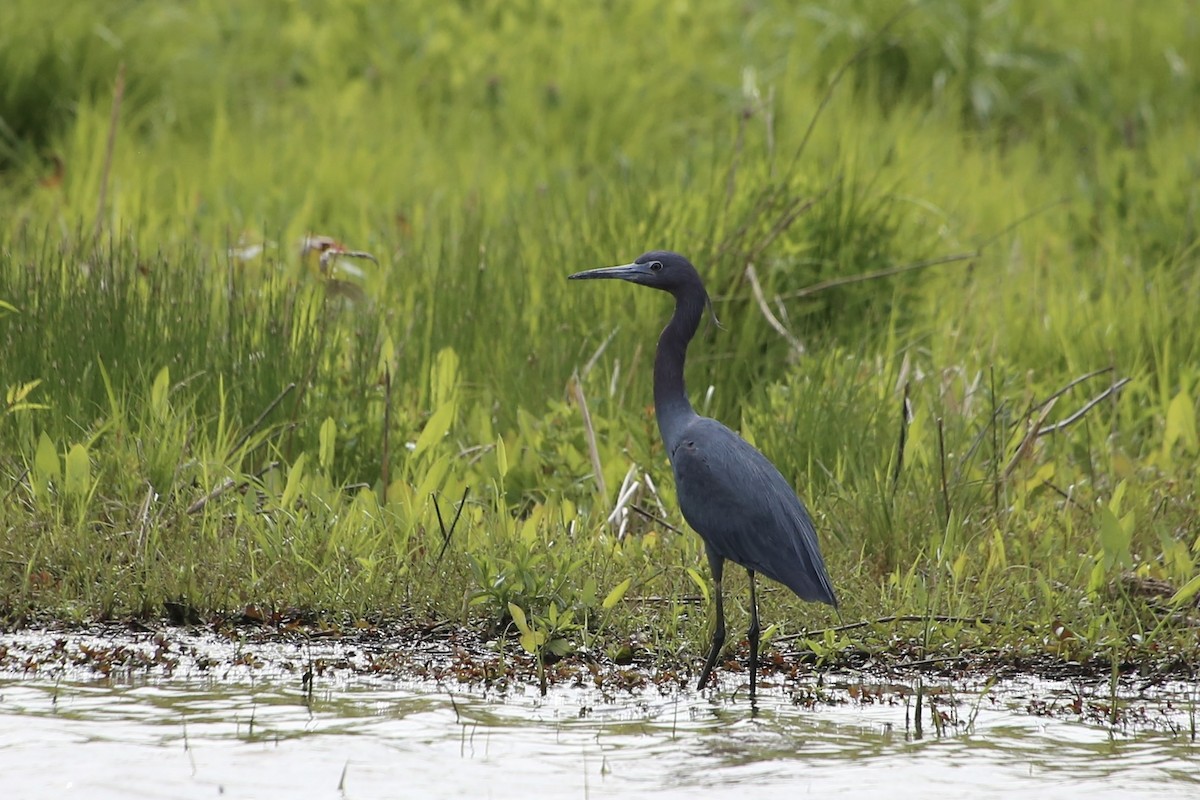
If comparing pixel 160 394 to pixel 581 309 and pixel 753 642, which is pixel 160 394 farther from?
pixel 753 642

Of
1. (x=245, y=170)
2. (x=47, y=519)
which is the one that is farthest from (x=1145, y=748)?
(x=245, y=170)

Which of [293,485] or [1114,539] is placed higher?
[293,485]

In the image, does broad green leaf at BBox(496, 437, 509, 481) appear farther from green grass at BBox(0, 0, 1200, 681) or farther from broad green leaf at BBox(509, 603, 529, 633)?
broad green leaf at BBox(509, 603, 529, 633)

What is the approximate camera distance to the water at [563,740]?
12.1 feet

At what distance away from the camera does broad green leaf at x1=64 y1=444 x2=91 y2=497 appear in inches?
198

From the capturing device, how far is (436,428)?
5.66 metres

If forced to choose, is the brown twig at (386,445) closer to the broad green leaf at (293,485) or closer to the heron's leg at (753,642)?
the broad green leaf at (293,485)

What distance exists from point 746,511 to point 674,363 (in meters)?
0.64

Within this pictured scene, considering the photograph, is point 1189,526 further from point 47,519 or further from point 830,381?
point 47,519

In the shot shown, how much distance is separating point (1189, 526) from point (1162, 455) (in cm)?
63

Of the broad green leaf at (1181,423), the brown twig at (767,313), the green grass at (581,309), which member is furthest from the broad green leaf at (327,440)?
the broad green leaf at (1181,423)

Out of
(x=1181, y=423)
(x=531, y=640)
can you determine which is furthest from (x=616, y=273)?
(x=1181, y=423)

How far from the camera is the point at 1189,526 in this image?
17.7 ft

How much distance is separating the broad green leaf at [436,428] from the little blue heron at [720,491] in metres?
0.94
